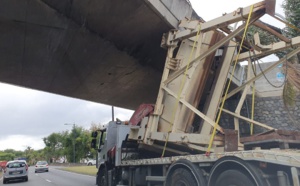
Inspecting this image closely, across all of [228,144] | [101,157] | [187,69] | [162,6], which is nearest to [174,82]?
[187,69]

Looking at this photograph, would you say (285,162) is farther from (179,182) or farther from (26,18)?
(26,18)

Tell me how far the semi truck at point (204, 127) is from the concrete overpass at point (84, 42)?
44.3 inches

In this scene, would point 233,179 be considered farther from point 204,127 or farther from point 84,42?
point 84,42

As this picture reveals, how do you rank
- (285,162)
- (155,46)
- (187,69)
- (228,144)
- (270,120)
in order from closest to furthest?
(285,162) < (228,144) < (187,69) < (155,46) < (270,120)

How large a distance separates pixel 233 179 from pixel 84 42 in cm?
692

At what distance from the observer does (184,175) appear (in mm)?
6336

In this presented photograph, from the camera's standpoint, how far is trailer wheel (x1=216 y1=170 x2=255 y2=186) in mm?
4922

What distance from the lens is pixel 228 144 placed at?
20.2ft

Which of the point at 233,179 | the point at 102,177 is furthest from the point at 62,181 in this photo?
the point at 233,179

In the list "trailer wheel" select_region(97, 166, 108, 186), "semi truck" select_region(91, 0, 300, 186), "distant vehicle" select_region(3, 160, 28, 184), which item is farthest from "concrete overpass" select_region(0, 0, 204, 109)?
"distant vehicle" select_region(3, 160, 28, 184)

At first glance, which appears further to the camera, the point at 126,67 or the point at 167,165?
the point at 126,67

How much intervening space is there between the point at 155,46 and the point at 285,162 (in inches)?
280

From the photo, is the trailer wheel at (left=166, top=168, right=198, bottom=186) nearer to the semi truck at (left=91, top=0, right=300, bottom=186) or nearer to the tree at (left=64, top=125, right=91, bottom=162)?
the semi truck at (left=91, top=0, right=300, bottom=186)

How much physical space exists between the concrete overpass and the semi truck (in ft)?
3.69
